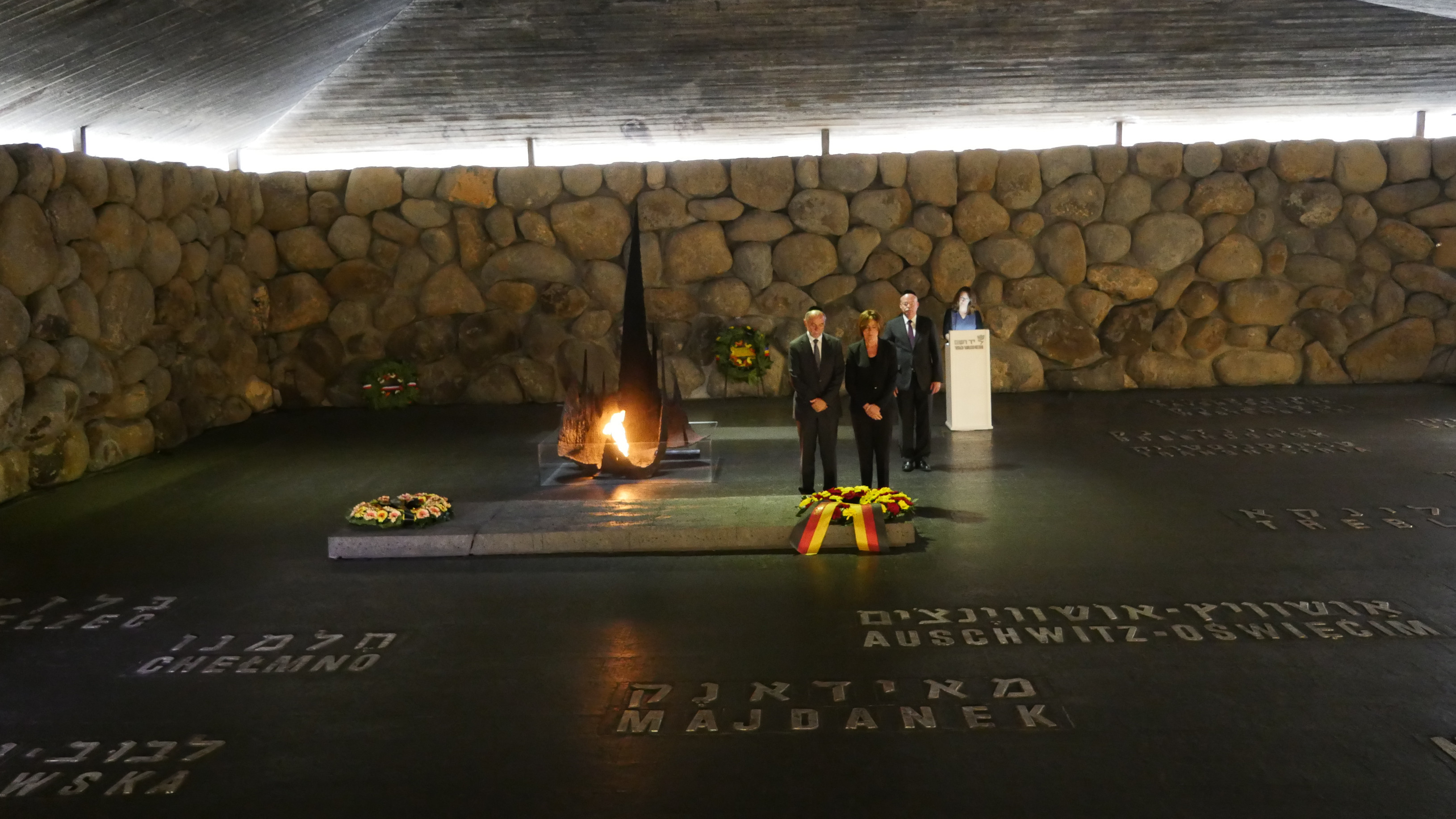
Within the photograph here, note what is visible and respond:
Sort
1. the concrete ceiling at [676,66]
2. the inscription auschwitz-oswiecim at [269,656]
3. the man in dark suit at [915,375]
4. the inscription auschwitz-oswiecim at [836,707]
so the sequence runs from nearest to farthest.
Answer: the inscription auschwitz-oswiecim at [836,707] < the inscription auschwitz-oswiecim at [269,656] < the man in dark suit at [915,375] < the concrete ceiling at [676,66]

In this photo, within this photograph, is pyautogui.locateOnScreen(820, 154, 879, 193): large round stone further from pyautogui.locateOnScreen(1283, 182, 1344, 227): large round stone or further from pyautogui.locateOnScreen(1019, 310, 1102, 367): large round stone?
pyautogui.locateOnScreen(1283, 182, 1344, 227): large round stone

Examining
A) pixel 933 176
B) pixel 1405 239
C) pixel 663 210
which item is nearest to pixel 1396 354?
pixel 1405 239

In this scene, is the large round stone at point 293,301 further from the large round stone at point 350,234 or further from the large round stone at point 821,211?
the large round stone at point 821,211

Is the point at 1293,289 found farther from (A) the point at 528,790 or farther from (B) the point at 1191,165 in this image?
(A) the point at 528,790

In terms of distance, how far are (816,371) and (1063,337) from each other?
6607 mm

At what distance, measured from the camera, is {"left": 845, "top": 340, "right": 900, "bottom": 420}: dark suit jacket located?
307 inches

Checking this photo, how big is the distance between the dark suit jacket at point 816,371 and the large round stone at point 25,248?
6.14 metres

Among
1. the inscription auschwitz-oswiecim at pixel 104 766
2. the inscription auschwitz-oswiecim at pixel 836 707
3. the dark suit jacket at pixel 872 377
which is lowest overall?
the inscription auschwitz-oswiecim at pixel 836 707

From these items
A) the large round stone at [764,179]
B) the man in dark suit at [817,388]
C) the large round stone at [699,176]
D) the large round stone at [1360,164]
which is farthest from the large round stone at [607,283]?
the large round stone at [1360,164]

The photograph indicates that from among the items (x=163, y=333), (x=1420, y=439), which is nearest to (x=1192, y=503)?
(x=1420, y=439)

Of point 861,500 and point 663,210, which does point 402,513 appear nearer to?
point 861,500

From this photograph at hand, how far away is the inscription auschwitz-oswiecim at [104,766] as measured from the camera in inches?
158

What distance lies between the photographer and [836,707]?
4.49 metres

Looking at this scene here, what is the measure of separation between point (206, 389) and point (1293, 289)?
12.3 metres
